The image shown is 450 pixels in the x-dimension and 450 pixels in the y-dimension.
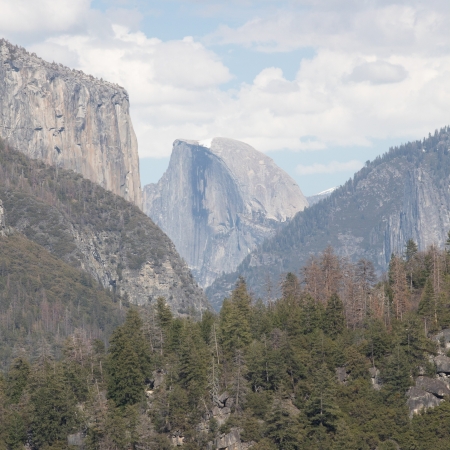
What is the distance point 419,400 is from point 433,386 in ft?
10.0

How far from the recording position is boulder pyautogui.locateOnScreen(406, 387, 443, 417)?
470 ft

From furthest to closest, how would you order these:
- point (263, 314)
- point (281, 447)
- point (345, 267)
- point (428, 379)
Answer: point (345, 267) → point (263, 314) → point (428, 379) → point (281, 447)

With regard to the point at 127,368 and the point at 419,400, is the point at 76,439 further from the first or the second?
the point at 419,400

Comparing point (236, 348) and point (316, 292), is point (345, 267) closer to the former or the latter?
point (316, 292)

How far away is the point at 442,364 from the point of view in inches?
5822

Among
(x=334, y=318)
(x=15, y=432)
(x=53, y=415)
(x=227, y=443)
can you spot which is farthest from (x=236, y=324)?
(x=15, y=432)

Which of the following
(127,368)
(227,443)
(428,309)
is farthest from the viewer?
(428,309)

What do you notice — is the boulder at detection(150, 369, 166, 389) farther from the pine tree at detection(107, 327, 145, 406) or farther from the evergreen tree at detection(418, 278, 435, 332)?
the evergreen tree at detection(418, 278, 435, 332)

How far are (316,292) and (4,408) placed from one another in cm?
6089

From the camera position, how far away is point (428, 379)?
146750 millimetres

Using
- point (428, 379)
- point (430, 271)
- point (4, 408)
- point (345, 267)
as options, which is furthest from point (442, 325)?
point (4, 408)

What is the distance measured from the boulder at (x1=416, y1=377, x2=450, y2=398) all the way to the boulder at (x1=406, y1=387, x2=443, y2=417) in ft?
1.92

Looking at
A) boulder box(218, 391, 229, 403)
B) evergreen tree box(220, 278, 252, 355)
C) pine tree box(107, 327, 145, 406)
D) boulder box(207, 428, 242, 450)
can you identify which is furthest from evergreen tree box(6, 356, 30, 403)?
boulder box(207, 428, 242, 450)

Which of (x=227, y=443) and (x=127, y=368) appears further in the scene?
(x=127, y=368)
